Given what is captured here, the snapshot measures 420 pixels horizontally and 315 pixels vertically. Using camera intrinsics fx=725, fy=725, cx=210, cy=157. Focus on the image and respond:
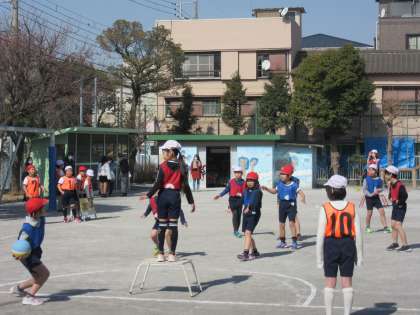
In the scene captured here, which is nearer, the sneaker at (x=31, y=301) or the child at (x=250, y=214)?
the sneaker at (x=31, y=301)

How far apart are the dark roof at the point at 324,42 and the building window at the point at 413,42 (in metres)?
11.2

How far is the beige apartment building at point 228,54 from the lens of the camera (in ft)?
154

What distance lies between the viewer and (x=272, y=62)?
47375mm

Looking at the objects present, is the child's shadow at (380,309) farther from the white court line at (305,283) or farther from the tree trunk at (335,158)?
the tree trunk at (335,158)

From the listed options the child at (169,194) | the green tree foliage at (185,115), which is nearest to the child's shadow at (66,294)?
the child at (169,194)

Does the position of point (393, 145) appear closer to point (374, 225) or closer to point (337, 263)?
point (374, 225)

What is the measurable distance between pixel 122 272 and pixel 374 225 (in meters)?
9.47

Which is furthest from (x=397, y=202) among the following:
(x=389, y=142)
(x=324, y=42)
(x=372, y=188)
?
(x=324, y=42)

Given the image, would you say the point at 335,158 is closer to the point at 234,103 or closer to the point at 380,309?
the point at 234,103

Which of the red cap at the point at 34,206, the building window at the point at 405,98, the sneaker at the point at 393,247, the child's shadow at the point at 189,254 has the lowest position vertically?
the child's shadow at the point at 189,254

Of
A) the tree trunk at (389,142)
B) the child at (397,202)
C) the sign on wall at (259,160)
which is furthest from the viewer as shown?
the tree trunk at (389,142)

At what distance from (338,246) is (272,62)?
4015cm

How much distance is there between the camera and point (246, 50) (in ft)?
154

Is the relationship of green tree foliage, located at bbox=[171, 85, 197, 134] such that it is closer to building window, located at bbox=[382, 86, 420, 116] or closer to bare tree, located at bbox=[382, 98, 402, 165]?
bare tree, located at bbox=[382, 98, 402, 165]
